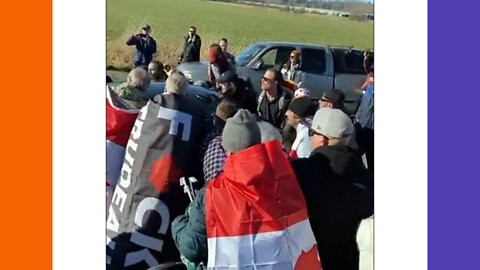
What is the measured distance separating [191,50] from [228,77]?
25cm

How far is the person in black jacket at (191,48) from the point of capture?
4.18 metres

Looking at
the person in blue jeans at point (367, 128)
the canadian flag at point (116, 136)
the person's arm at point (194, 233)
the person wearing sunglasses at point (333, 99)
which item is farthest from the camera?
the person wearing sunglasses at point (333, 99)

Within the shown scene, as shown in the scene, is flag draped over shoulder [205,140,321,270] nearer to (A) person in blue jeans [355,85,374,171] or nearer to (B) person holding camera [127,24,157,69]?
(A) person in blue jeans [355,85,374,171]

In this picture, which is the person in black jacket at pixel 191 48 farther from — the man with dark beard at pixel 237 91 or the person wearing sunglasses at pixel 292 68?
the person wearing sunglasses at pixel 292 68

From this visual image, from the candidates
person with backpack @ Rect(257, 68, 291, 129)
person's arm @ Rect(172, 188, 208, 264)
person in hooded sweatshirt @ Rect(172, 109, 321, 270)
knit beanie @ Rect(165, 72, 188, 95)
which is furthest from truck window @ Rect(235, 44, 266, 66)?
person's arm @ Rect(172, 188, 208, 264)

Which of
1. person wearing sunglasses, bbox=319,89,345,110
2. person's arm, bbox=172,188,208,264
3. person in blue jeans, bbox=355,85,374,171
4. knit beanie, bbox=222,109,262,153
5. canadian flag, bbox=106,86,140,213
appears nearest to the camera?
person's arm, bbox=172,188,208,264

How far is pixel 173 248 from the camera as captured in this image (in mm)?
4273

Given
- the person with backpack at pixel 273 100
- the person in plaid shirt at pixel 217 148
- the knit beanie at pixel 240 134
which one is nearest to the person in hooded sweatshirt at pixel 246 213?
the knit beanie at pixel 240 134

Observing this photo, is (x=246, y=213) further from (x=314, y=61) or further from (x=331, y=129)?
(x=314, y=61)

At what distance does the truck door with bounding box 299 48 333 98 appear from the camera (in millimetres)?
4223

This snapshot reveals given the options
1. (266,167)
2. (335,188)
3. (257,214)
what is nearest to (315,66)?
(335,188)
